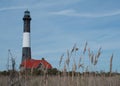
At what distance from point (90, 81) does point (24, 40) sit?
27.6 m

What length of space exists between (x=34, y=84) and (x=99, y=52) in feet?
7.90

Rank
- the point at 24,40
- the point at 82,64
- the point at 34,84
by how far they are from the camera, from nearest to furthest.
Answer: the point at 82,64 → the point at 34,84 → the point at 24,40

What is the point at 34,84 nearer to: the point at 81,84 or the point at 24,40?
→ the point at 81,84

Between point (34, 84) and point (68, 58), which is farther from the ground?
point (68, 58)

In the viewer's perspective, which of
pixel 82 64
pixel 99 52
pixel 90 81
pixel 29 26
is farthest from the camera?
pixel 29 26

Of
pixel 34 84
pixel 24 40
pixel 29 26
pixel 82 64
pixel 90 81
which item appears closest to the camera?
pixel 82 64

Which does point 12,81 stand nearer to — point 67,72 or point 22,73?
point 22,73

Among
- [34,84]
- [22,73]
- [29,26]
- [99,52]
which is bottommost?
[34,84]

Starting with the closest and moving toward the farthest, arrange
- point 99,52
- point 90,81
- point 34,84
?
point 99,52, point 90,81, point 34,84

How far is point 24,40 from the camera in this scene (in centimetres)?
3147

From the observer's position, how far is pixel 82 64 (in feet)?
13.1

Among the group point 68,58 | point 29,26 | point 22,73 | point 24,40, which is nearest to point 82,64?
point 68,58

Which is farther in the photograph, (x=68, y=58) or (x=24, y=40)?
(x=24, y=40)

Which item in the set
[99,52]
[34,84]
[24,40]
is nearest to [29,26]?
[24,40]
